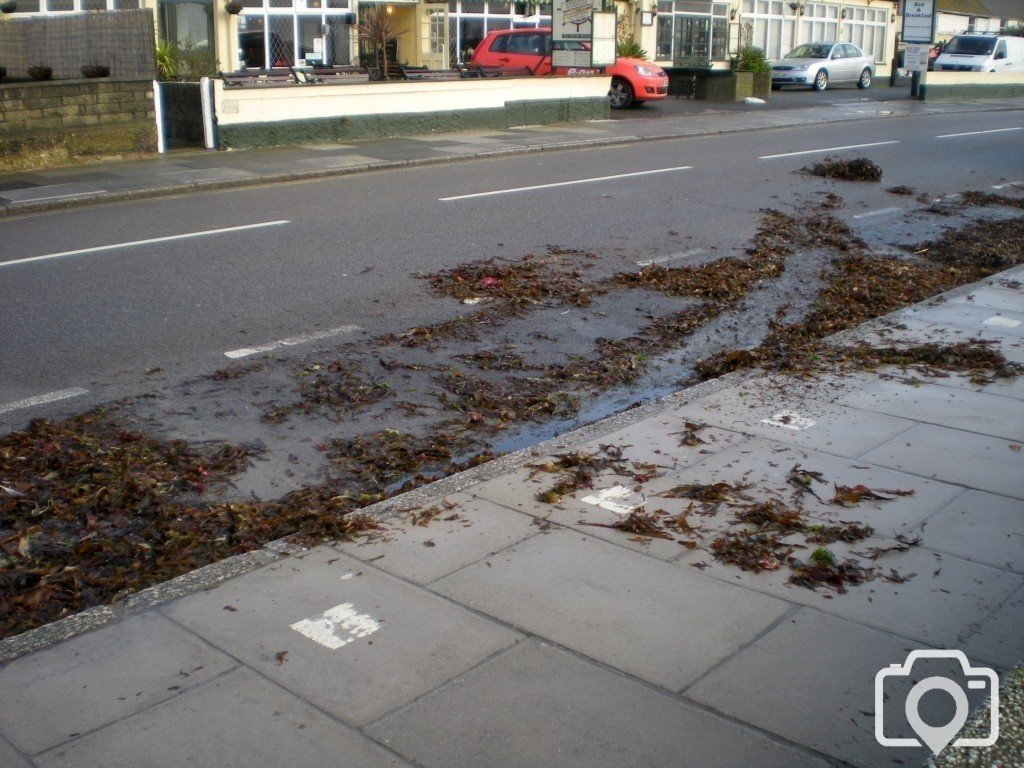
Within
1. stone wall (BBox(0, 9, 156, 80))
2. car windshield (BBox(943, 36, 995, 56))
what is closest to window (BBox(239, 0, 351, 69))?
stone wall (BBox(0, 9, 156, 80))

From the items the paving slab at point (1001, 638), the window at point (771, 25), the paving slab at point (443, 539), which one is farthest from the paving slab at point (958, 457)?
the window at point (771, 25)

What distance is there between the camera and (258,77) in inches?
791

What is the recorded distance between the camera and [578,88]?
24.1m

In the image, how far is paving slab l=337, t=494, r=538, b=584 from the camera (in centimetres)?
445

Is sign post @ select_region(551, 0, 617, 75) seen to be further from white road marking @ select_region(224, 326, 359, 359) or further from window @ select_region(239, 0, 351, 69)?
white road marking @ select_region(224, 326, 359, 359)

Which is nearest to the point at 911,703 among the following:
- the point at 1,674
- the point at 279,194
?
the point at 1,674

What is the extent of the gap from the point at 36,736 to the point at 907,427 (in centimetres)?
454

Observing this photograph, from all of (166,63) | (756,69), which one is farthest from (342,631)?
(756,69)

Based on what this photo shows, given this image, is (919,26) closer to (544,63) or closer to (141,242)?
(544,63)

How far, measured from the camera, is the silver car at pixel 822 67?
37719 mm

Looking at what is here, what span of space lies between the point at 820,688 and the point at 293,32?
28.5 m

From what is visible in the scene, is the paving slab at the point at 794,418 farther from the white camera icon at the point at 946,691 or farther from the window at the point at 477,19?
the window at the point at 477,19

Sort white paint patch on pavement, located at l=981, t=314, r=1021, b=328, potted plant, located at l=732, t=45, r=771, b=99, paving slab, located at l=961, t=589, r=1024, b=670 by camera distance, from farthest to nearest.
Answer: potted plant, located at l=732, t=45, r=771, b=99, white paint patch on pavement, located at l=981, t=314, r=1021, b=328, paving slab, located at l=961, t=589, r=1024, b=670

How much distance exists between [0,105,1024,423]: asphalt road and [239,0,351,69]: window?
1284 centimetres
